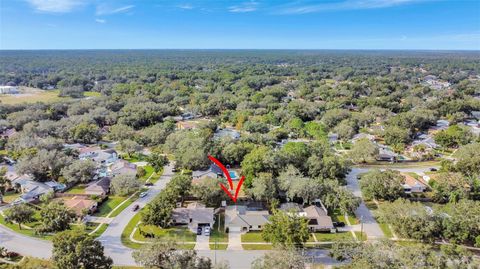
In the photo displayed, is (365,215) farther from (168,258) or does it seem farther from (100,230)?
(100,230)

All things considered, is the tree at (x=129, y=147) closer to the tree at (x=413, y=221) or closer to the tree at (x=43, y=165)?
the tree at (x=43, y=165)

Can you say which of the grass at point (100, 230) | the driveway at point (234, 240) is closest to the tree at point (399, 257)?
the driveway at point (234, 240)

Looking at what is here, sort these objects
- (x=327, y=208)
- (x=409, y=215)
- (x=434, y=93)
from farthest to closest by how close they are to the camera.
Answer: (x=434, y=93) < (x=327, y=208) < (x=409, y=215)

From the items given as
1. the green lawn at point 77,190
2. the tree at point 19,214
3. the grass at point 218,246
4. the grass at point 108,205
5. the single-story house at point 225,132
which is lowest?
the grass at point 218,246

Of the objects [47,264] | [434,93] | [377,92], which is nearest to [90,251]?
[47,264]

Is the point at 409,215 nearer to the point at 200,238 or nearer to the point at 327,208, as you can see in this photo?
the point at 327,208

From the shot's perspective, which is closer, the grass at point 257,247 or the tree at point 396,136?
the grass at point 257,247

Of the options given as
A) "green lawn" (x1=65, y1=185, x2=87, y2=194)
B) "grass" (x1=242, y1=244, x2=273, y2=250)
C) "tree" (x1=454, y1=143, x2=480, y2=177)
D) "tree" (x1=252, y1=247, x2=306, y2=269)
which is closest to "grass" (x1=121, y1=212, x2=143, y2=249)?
"grass" (x1=242, y1=244, x2=273, y2=250)
